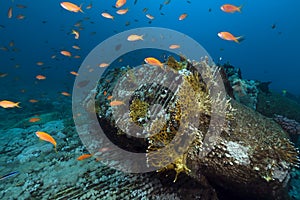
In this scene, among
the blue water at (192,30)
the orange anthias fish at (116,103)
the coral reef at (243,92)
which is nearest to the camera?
the orange anthias fish at (116,103)

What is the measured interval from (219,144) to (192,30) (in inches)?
5487

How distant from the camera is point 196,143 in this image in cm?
Result: 353

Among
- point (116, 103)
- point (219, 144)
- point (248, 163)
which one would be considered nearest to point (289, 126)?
point (248, 163)

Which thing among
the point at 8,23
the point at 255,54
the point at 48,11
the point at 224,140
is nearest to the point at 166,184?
the point at 224,140

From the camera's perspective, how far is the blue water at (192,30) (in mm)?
73312

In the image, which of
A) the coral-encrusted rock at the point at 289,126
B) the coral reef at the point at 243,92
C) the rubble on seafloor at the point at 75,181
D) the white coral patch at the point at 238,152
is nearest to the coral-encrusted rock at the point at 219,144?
the white coral patch at the point at 238,152

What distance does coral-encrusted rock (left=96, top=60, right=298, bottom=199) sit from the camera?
132 inches

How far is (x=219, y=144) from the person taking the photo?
351 centimetres

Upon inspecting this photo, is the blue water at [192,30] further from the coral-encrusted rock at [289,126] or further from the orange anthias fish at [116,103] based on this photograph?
the coral-encrusted rock at [289,126]

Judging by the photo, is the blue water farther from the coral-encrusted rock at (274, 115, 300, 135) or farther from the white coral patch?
the white coral patch

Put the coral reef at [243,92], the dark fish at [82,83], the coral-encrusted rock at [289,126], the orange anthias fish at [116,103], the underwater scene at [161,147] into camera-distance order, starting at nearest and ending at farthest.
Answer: the underwater scene at [161,147] → the orange anthias fish at [116,103] → the coral-encrusted rock at [289,126] → the coral reef at [243,92] → the dark fish at [82,83]

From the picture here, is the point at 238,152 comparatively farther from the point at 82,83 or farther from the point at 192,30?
the point at 192,30

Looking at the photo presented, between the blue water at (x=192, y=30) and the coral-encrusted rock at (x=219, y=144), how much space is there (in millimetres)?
52399

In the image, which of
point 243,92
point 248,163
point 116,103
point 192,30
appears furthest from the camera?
point 192,30
